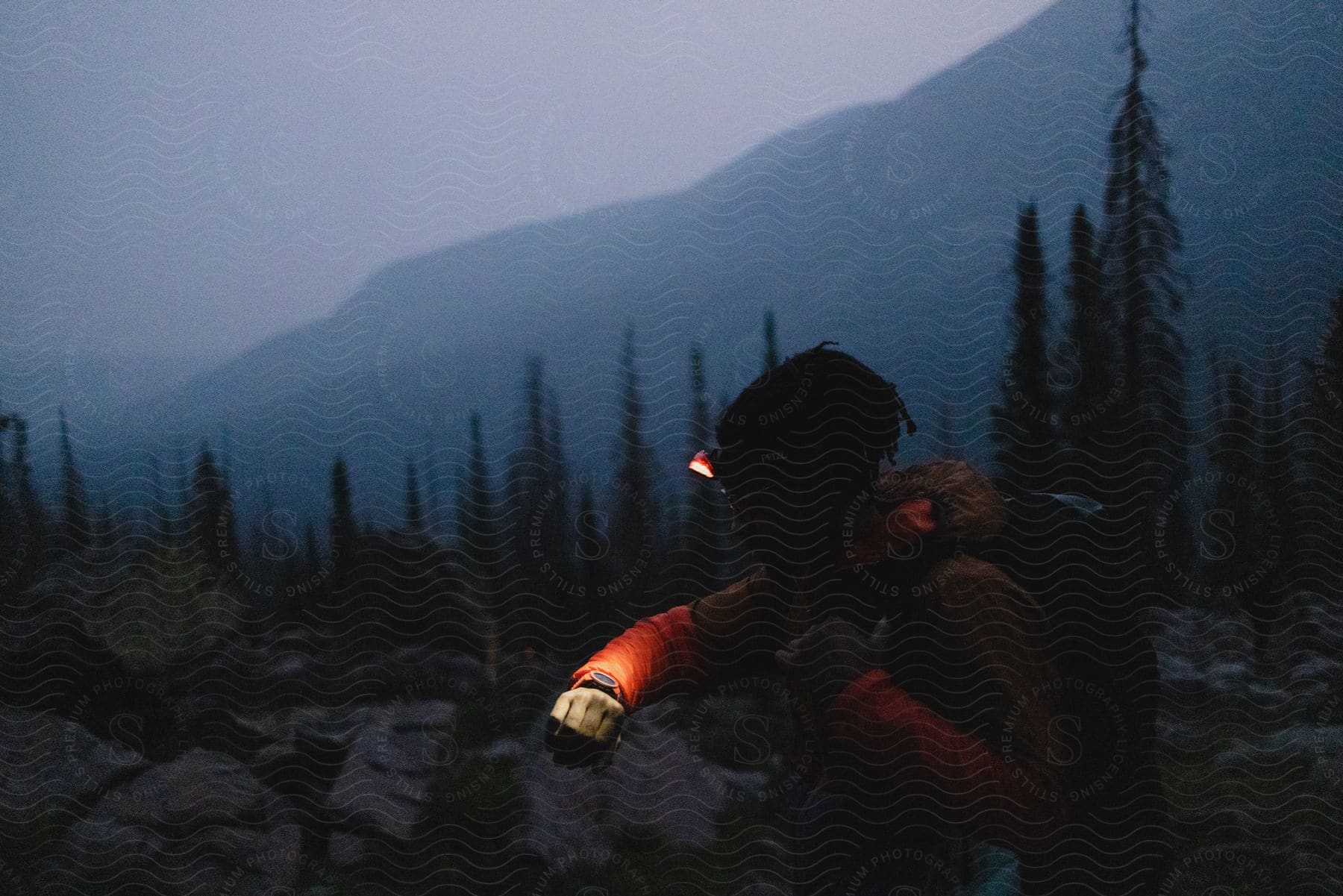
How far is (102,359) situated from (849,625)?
60.2 inches

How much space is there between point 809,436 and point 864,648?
1.16ft

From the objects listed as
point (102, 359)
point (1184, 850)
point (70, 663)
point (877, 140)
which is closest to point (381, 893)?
point (70, 663)

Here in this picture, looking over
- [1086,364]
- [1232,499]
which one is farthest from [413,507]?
[1232,499]

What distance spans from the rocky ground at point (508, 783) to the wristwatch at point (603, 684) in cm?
38

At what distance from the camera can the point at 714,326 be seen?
1.73 m

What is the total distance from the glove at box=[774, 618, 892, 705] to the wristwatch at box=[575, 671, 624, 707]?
0.28m

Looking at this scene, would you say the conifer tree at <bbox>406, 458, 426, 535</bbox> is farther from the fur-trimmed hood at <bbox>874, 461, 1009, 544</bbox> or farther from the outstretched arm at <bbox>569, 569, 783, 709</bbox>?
the fur-trimmed hood at <bbox>874, 461, 1009, 544</bbox>

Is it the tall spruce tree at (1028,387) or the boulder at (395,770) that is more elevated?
the tall spruce tree at (1028,387)

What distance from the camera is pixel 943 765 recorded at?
123cm

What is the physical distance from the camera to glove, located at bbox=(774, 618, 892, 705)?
1.37 meters

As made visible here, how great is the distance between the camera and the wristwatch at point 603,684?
1.35m

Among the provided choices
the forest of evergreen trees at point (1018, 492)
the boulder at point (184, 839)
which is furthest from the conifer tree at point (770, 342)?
the boulder at point (184, 839)

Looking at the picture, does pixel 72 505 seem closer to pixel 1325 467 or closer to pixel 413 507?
pixel 413 507

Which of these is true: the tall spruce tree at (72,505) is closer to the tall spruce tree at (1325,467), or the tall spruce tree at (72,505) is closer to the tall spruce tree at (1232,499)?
the tall spruce tree at (1232,499)
